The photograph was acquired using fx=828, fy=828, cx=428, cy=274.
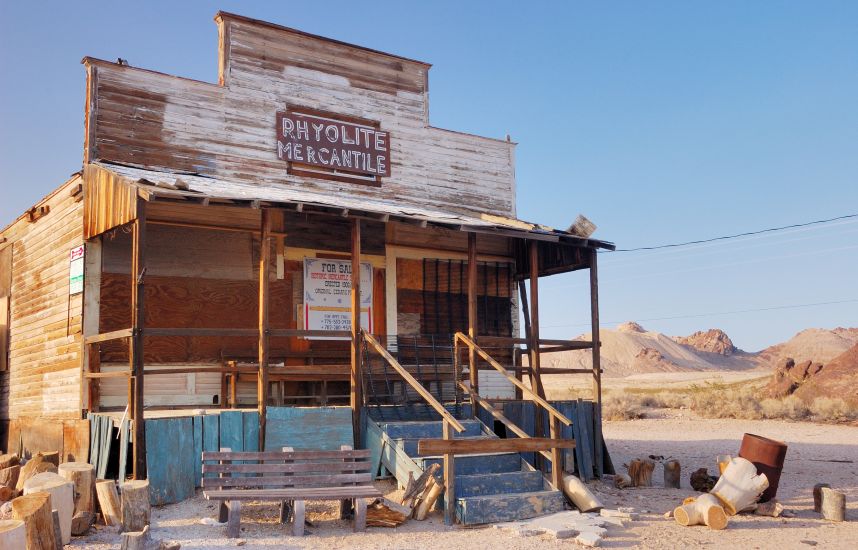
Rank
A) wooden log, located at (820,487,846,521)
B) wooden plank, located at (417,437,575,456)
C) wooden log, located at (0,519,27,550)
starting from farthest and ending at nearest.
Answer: wooden log, located at (820,487,846,521) → wooden plank, located at (417,437,575,456) → wooden log, located at (0,519,27,550)

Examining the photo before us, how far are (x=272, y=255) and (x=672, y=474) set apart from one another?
7.03 meters

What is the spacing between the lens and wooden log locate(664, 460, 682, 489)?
482 inches

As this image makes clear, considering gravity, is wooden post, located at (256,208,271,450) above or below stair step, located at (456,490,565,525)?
above

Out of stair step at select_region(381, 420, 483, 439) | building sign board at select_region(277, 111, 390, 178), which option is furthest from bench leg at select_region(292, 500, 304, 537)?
building sign board at select_region(277, 111, 390, 178)

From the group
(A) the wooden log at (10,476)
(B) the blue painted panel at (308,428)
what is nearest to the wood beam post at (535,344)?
(B) the blue painted panel at (308,428)

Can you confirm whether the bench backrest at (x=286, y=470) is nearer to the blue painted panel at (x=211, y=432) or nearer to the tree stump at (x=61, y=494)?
the blue painted panel at (x=211, y=432)

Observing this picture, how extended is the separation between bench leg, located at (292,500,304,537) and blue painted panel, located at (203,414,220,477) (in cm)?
203

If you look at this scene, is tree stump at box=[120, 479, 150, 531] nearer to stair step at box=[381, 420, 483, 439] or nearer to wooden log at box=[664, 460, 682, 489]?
stair step at box=[381, 420, 483, 439]

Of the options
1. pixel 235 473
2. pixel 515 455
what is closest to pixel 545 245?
pixel 515 455

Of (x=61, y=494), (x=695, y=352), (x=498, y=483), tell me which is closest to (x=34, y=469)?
(x=61, y=494)

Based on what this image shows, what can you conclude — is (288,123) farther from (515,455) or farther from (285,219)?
(515,455)

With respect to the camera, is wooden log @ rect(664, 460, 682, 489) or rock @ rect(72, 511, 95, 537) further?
wooden log @ rect(664, 460, 682, 489)

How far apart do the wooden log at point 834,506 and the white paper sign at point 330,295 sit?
7300 mm

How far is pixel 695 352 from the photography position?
327ft
